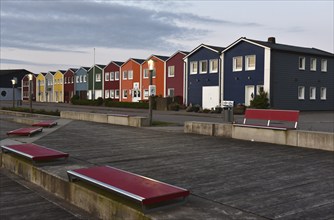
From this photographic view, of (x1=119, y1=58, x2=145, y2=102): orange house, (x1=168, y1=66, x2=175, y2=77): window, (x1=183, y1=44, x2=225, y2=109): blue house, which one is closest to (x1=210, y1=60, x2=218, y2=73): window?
(x1=183, y1=44, x2=225, y2=109): blue house

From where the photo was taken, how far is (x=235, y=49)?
38344 millimetres

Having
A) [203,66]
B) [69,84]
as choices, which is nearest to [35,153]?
[203,66]

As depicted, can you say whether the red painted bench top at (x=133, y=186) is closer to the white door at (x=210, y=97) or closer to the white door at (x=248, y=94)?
the white door at (x=248, y=94)

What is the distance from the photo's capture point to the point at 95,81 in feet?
212

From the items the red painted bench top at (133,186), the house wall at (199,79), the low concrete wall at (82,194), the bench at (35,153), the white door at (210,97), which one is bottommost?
the low concrete wall at (82,194)

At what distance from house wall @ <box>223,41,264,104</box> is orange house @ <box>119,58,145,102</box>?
16.2m

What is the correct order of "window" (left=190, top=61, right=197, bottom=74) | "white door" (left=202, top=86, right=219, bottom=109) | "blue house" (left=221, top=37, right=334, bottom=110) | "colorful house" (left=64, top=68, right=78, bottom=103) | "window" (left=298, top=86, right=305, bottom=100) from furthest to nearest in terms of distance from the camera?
"colorful house" (left=64, top=68, right=78, bottom=103) < "window" (left=190, top=61, right=197, bottom=74) < "white door" (left=202, top=86, right=219, bottom=109) < "window" (left=298, top=86, right=305, bottom=100) < "blue house" (left=221, top=37, right=334, bottom=110)

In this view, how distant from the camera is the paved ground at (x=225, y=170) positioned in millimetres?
4750

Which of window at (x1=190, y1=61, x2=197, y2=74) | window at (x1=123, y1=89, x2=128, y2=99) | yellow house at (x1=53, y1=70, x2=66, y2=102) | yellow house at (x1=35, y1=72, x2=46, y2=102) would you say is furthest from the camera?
yellow house at (x1=35, y1=72, x2=46, y2=102)

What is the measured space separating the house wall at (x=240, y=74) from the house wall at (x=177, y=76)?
769 cm

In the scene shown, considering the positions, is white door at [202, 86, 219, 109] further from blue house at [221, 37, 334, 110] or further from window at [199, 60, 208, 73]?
window at [199, 60, 208, 73]


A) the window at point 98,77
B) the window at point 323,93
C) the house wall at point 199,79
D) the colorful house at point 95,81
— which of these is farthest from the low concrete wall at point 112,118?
the window at point 98,77

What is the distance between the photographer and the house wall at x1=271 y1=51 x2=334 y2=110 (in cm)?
3550

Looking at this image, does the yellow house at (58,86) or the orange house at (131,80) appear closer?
the orange house at (131,80)
